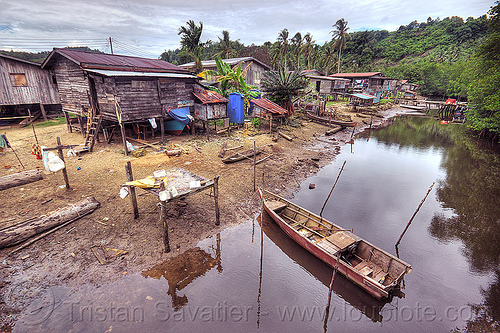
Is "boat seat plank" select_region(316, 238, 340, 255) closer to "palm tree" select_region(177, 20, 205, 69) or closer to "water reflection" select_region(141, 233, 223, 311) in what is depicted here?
"water reflection" select_region(141, 233, 223, 311)

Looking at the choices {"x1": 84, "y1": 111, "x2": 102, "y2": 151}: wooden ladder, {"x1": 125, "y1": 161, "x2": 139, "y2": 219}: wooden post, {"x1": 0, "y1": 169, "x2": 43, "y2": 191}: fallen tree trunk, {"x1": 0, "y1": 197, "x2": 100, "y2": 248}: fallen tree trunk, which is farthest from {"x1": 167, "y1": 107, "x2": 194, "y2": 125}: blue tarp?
{"x1": 0, "y1": 197, "x2": 100, "y2": 248}: fallen tree trunk

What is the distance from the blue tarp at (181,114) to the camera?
56.8 feet

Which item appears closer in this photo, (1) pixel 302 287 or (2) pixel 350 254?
(1) pixel 302 287

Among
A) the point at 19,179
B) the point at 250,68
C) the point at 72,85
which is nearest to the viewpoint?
the point at 19,179

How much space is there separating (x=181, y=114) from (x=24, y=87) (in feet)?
54.8

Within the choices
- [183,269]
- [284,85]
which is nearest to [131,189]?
[183,269]

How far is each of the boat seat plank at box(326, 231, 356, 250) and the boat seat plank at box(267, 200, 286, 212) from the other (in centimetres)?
261

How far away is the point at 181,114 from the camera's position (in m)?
17.6

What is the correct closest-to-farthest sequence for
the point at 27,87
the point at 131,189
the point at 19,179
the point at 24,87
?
the point at 131,189 < the point at 19,179 < the point at 24,87 < the point at 27,87

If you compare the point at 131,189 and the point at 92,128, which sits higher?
the point at 92,128

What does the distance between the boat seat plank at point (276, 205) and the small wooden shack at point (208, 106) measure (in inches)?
419

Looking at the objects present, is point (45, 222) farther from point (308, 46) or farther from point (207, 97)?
point (308, 46)

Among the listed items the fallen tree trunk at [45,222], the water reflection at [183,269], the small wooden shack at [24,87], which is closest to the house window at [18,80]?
the small wooden shack at [24,87]

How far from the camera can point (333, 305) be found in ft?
22.9
